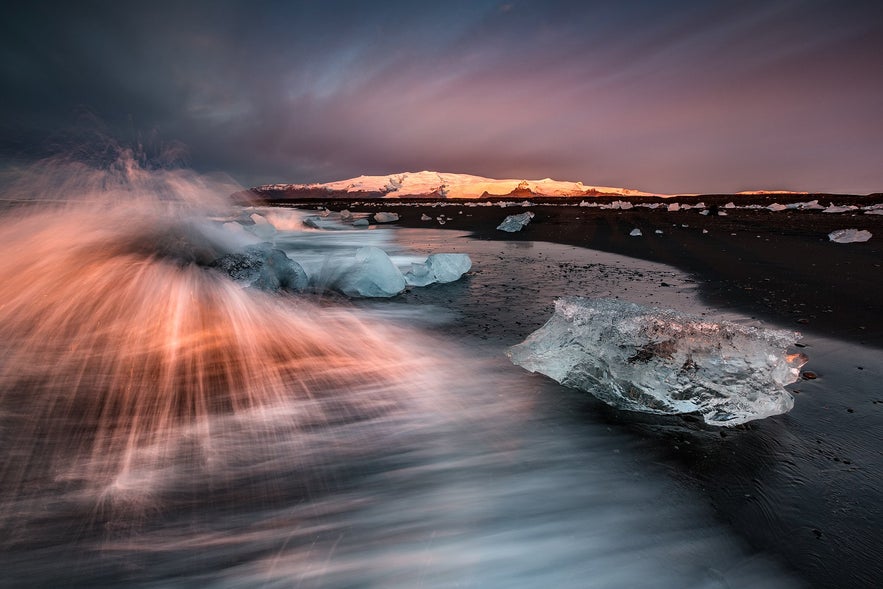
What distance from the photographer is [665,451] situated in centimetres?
253

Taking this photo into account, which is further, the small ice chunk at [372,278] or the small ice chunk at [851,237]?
the small ice chunk at [851,237]

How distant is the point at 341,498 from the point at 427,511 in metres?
0.49

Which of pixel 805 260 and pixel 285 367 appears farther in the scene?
pixel 805 260

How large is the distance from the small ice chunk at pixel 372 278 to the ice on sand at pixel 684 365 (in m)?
4.16

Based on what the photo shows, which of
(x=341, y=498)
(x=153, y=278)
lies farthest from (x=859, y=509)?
(x=153, y=278)

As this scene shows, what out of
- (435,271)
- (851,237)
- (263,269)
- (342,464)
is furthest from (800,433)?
(851,237)

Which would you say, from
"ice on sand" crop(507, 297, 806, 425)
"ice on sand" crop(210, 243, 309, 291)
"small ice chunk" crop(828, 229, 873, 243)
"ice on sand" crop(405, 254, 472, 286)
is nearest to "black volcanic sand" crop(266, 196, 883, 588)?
"ice on sand" crop(507, 297, 806, 425)

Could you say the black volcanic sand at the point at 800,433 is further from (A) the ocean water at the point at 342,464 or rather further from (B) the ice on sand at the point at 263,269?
(B) the ice on sand at the point at 263,269

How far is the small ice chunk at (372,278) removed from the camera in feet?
22.6

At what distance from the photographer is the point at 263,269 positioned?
6152 mm

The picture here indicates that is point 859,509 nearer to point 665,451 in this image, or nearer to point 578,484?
point 665,451

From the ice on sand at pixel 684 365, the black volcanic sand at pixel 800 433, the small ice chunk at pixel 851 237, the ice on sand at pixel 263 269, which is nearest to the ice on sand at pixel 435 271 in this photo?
the black volcanic sand at pixel 800 433

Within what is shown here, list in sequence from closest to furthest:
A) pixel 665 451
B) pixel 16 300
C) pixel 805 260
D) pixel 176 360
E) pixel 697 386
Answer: pixel 665 451
pixel 697 386
pixel 176 360
pixel 16 300
pixel 805 260

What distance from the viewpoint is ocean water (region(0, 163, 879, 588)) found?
182cm
